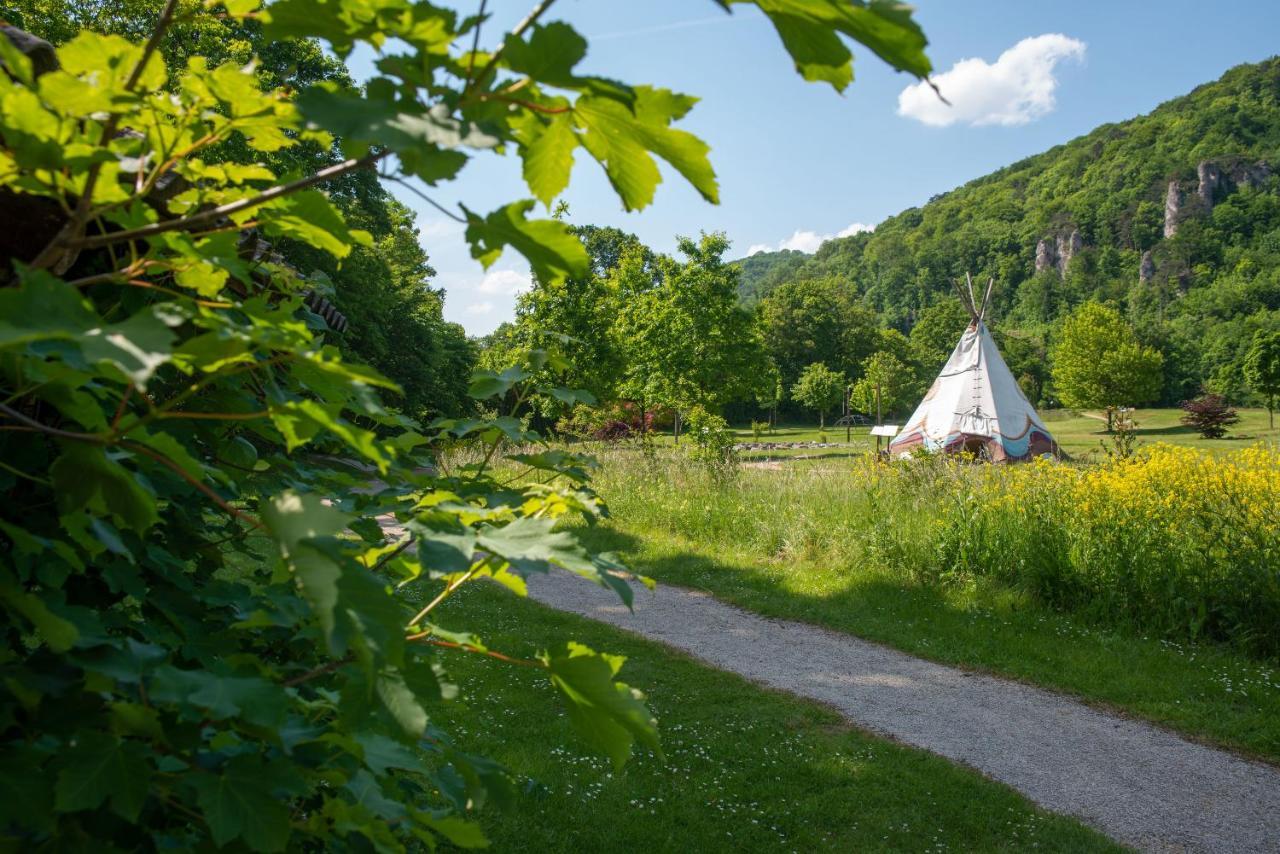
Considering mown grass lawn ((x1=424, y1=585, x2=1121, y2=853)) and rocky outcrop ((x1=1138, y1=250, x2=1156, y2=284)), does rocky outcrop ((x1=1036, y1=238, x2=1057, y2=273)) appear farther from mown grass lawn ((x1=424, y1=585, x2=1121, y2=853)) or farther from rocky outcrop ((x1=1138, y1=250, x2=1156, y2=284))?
mown grass lawn ((x1=424, y1=585, x2=1121, y2=853))

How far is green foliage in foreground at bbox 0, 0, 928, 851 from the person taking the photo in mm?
669

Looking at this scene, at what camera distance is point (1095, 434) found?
39594 mm

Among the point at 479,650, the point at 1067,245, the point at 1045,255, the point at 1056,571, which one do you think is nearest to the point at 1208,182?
the point at 1067,245

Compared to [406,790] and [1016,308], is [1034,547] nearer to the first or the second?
[406,790]

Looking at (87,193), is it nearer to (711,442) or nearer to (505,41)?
(505,41)

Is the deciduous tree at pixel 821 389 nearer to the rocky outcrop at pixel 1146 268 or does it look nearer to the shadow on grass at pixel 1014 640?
the shadow on grass at pixel 1014 640

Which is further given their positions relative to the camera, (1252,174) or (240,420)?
(1252,174)

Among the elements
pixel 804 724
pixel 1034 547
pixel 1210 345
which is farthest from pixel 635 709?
pixel 1210 345

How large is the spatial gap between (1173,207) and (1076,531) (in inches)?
3887

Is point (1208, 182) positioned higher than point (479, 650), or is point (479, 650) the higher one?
point (1208, 182)

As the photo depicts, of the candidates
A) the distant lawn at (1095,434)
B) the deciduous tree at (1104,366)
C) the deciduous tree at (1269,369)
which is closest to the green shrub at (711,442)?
the distant lawn at (1095,434)

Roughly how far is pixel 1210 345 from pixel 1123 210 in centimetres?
3907

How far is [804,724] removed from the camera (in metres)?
4.72

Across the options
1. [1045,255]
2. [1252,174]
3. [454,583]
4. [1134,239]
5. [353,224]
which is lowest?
[454,583]
